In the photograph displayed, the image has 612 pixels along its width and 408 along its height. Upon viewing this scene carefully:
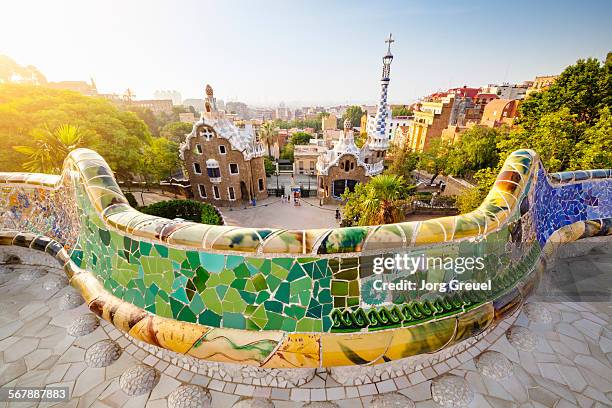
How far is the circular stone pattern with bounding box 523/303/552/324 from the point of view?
570 cm

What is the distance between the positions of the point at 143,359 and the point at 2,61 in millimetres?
65470

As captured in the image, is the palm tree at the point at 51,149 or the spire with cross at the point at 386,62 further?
the spire with cross at the point at 386,62

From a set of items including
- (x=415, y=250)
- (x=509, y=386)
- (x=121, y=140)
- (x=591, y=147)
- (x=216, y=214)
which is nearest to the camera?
(x=415, y=250)

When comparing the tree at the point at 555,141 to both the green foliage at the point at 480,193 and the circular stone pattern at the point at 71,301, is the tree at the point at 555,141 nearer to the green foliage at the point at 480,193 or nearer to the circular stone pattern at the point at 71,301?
the green foliage at the point at 480,193

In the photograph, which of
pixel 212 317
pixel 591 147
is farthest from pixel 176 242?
pixel 591 147

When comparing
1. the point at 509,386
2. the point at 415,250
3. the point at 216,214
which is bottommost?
the point at 216,214

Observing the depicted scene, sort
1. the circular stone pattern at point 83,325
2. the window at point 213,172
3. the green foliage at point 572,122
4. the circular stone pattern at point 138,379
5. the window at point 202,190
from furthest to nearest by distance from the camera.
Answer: the window at point 202,190
the window at point 213,172
the green foliage at point 572,122
the circular stone pattern at point 83,325
the circular stone pattern at point 138,379

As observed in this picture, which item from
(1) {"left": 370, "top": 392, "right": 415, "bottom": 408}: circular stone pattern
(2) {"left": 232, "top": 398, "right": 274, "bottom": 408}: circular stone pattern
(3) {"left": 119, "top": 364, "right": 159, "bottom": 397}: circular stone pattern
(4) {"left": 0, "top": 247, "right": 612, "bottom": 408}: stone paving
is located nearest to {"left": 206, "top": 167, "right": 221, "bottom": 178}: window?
(4) {"left": 0, "top": 247, "right": 612, "bottom": 408}: stone paving

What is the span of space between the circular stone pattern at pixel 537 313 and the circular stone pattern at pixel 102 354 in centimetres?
858

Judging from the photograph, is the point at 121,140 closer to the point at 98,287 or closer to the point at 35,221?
the point at 35,221

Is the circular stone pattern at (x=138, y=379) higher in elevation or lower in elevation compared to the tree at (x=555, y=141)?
lower

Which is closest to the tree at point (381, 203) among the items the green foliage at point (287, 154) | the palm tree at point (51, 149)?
the palm tree at point (51, 149)

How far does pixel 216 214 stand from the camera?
48.7ft

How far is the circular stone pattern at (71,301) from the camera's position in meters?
6.26
